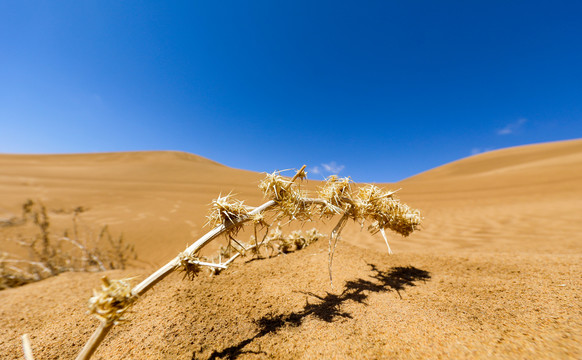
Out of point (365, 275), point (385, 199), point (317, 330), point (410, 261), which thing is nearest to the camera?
point (317, 330)

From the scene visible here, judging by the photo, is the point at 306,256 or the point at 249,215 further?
the point at 306,256

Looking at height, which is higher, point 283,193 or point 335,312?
point 283,193

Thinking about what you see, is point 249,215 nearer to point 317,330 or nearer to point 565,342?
point 317,330

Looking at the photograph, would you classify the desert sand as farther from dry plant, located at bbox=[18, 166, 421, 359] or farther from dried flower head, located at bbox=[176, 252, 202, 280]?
dried flower head, located at bbox=[176, 252, 202, 280]

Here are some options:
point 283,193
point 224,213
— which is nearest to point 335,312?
point 283,193

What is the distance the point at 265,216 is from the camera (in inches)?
50.8

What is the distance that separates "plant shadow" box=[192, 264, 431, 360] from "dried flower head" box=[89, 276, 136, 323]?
580 mm

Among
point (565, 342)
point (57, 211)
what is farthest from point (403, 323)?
point (57, 211)

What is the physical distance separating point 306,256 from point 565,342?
1.90m

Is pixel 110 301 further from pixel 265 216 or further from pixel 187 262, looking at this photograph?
pixel 265 216

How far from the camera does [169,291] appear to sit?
1.89 m

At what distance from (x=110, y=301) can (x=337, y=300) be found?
1.39m

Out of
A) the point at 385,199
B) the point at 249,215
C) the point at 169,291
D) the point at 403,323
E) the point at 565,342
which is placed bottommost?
the point at 169,291

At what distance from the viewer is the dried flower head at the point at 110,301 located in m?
0.78
